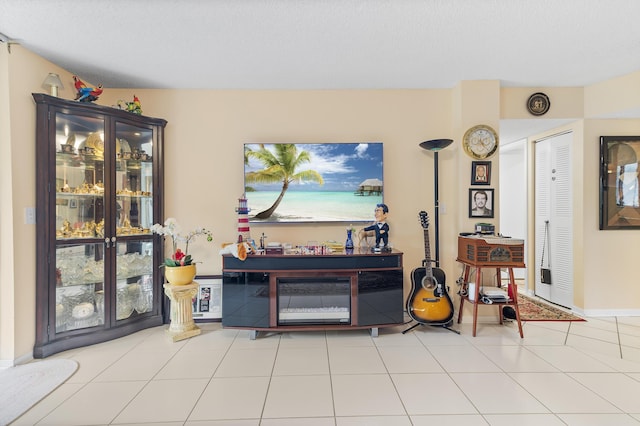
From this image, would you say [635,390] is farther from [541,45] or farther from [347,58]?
[347,58]

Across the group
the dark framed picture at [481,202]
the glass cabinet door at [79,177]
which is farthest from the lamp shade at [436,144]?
the glass cabinet door at [79,177]

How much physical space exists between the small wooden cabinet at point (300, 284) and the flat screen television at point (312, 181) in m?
0.62

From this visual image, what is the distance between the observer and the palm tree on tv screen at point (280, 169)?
3.38 m

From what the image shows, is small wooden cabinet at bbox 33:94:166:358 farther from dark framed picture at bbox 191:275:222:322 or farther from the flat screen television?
the flat screen television

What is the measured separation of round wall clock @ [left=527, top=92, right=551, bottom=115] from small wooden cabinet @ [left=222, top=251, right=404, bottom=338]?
2.32m

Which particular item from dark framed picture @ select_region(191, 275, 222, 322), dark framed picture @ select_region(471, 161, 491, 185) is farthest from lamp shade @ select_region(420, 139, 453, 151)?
dark framed picture @ select_region(191, 275, 222, 322)

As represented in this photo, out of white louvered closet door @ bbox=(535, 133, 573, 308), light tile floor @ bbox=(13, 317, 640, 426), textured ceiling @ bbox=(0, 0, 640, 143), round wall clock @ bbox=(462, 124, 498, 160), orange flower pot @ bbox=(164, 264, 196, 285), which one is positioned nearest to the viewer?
light tile floor @ bbox=(13, 317, 640, 426)

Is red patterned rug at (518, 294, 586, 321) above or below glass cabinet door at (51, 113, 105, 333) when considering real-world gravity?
below

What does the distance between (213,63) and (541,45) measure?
2.86m

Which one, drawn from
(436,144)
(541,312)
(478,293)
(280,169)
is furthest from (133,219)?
(541,312)

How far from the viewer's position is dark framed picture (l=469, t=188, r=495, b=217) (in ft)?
10.9

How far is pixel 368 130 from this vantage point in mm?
3500

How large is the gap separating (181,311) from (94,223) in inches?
45.6

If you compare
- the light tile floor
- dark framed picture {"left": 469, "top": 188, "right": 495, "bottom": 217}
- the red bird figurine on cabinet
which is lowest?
the light tile floor
